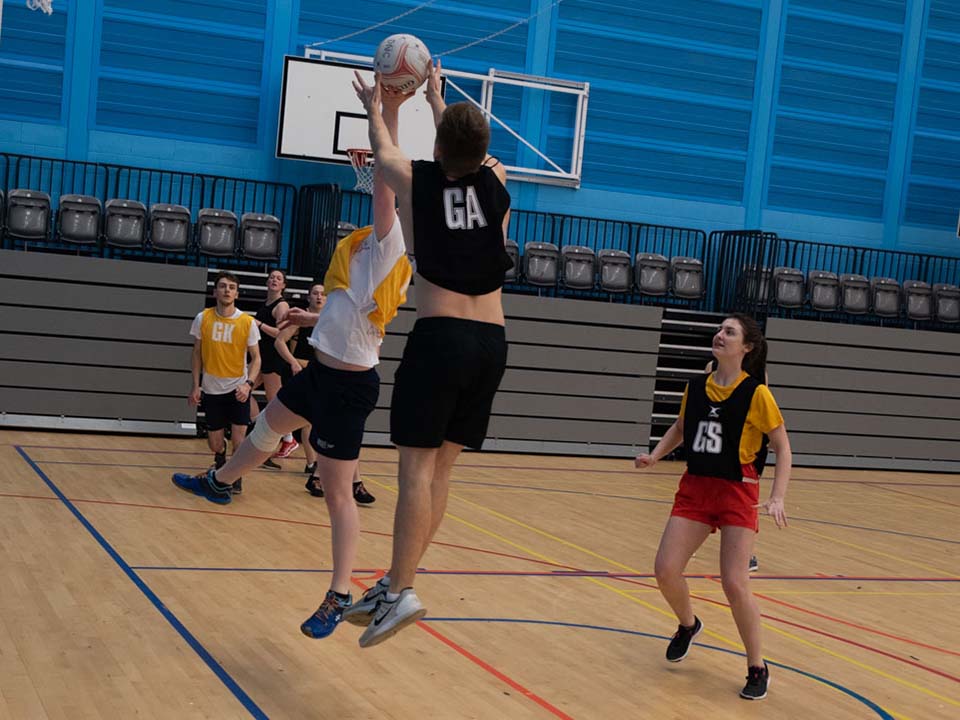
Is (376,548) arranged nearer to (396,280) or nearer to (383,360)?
(396,280)

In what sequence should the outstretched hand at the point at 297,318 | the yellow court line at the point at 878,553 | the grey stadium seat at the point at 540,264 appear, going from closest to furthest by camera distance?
the outstretched hand at the point at 297,318
the yellow court line at the point at 878,553
the grey stadium seat at the point at 540,264

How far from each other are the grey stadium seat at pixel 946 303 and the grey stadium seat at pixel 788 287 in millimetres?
2312

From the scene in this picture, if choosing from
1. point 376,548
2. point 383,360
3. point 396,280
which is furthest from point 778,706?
point 383,360

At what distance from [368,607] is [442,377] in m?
0.86

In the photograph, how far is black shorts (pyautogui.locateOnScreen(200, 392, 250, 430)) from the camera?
380 inches

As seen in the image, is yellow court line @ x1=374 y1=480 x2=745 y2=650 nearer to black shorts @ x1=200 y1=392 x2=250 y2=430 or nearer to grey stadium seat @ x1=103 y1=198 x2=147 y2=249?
black shorts @ x1=200 y1=392 x2=250 y2=430

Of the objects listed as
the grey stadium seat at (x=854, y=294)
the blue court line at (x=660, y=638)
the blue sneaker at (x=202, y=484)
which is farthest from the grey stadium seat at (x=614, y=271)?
the blue court line at (x=660, y=638)

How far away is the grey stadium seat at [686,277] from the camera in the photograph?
15.7 metres

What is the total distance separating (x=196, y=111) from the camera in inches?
565

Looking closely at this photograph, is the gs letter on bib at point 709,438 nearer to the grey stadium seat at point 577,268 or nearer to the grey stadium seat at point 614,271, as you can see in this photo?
the grey stadium seat at point 577,268

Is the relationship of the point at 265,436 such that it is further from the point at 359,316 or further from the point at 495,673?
the point at 495,673

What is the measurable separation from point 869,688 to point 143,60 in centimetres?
1175

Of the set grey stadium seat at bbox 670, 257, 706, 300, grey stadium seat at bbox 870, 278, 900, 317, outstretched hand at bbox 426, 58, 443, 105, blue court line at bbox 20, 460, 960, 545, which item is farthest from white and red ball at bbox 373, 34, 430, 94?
grey stadium seat at bbox 870, 278, 900, 317

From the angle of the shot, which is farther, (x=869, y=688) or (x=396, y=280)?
(x=869, y=688)
